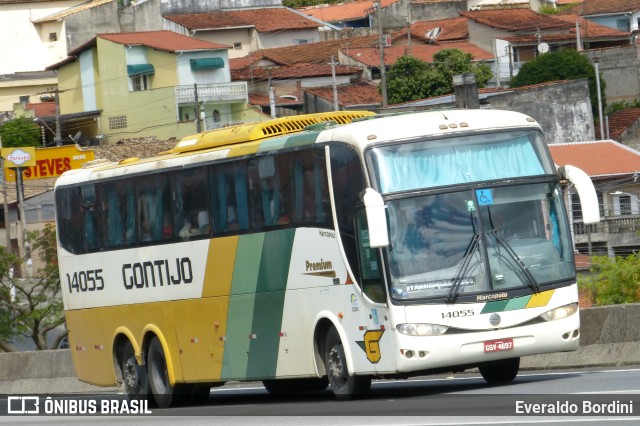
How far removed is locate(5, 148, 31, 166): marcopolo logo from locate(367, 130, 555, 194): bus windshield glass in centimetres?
4688

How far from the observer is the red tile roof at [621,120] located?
246ft

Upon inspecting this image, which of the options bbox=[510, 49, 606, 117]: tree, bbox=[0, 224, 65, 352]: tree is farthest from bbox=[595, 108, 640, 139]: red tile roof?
bbox=[0, 224, 65, 352]: tree

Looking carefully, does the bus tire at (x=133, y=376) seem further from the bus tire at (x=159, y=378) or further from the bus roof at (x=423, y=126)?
the bus roof at (x=423, y=126)

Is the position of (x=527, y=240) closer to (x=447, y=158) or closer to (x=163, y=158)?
(x=447, y=158)

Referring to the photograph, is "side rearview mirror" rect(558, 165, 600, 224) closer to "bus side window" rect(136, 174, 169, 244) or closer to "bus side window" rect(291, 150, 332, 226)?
"bus side window" rect(291, 150, 332, 226)

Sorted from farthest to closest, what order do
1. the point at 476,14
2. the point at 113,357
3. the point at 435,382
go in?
the point at 476,14, the point at 113,357, the point at 435,382

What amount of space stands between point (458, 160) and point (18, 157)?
48.0 m

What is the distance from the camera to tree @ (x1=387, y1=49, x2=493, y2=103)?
282 ft

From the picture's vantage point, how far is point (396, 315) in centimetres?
1595

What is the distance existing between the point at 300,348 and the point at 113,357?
200 inches

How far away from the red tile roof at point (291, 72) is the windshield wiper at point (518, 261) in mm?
75045

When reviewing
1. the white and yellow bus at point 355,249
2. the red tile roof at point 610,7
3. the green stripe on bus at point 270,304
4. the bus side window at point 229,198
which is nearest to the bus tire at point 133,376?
the white and yellow bus at point 355,249

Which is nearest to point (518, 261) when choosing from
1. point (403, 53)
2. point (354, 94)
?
point (354, 94)

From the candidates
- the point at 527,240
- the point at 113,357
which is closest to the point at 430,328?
the point at 527,240
